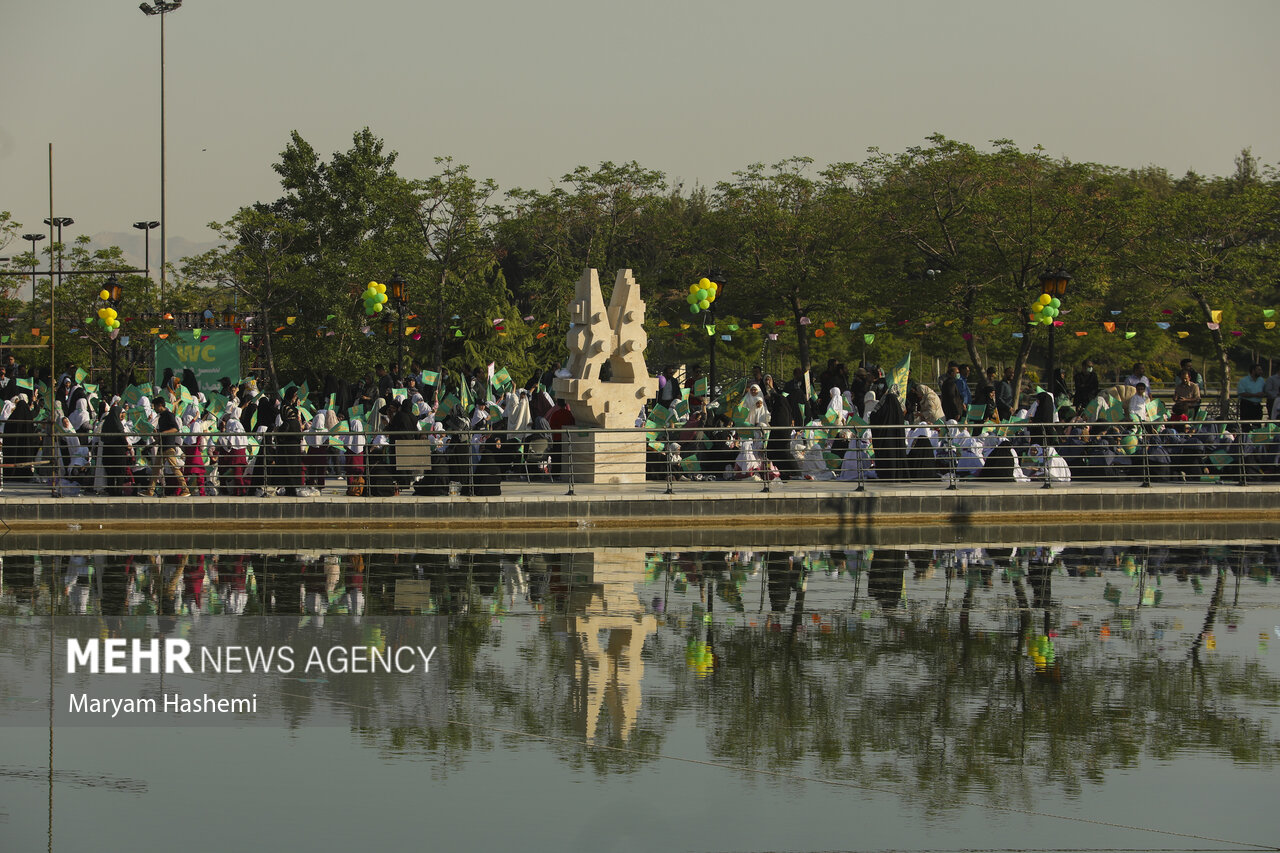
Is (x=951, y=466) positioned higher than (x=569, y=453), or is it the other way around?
(x=569, y=453)

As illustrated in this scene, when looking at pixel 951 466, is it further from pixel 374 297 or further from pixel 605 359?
pixel 374 297

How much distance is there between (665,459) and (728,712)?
43.4ft

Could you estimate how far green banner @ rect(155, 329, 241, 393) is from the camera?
33.8 m

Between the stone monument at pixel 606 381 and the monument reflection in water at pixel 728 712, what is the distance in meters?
5.69

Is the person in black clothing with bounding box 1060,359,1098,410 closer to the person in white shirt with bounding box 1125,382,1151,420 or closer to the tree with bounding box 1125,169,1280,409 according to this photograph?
the person in white shirt with bounding box 1125,382,1151,420

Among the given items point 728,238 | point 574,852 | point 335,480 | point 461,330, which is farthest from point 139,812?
point 728,238

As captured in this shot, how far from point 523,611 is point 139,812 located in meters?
6.08

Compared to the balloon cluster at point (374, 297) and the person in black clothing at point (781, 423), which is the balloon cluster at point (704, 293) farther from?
the balloon cluster at point (374, 297)

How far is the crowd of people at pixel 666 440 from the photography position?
70.4ft

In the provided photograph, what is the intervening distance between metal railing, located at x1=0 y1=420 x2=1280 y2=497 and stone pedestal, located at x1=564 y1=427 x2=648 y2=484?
0.07 ft

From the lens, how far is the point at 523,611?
14.0 metres

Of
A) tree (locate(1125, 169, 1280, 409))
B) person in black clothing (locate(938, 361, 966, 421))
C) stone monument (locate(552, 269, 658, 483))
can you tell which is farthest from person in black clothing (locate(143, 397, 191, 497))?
tree (locate(1125, 169, 1280, 409))

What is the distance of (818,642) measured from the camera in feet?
41.2

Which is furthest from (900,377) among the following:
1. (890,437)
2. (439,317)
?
(439,317)
